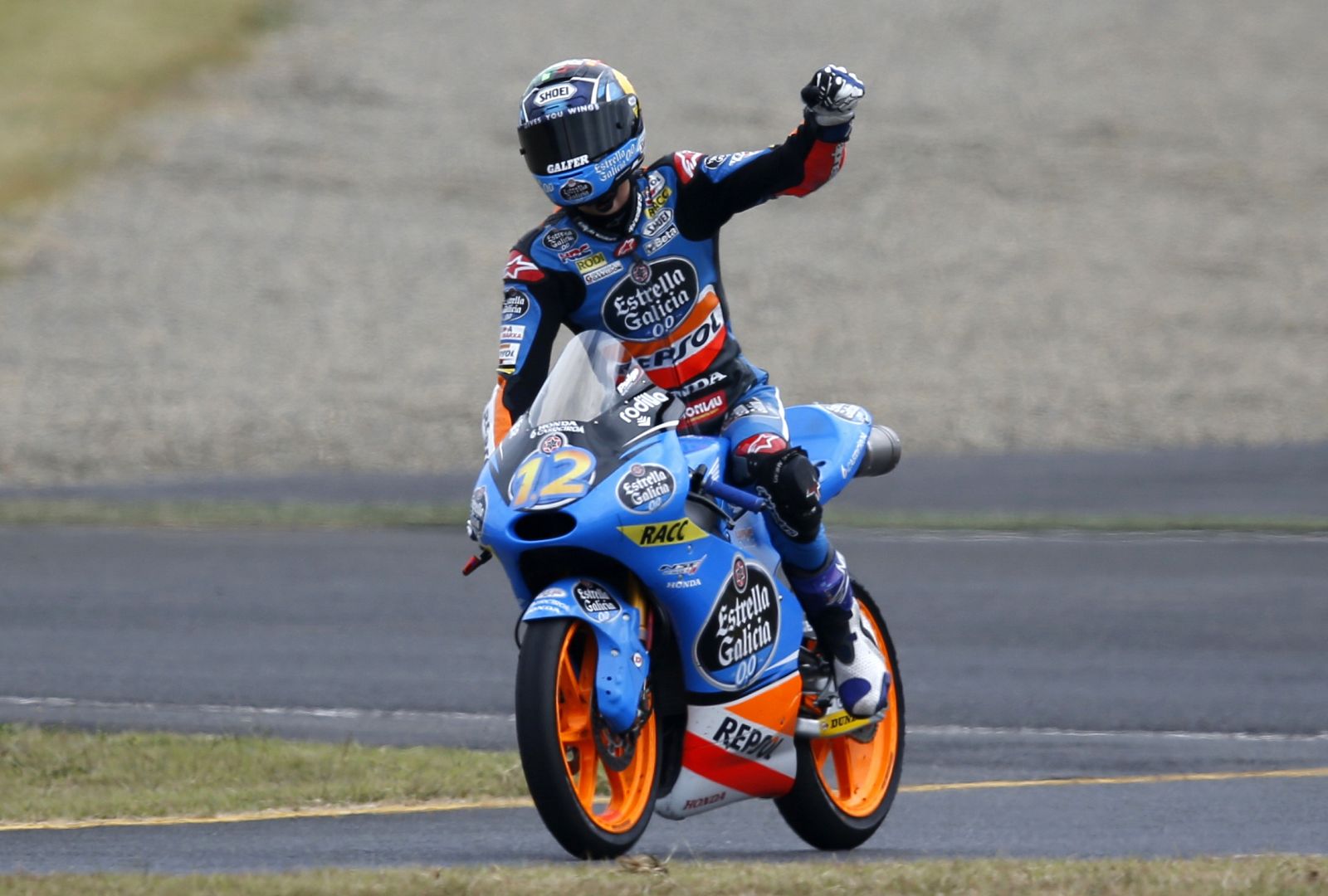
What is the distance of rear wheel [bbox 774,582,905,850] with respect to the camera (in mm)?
6754

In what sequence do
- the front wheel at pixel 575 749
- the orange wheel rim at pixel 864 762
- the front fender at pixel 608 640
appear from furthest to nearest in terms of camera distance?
the orange wheel rim at pixel 864 762
the front fender at pixel 608 640
the front wheel at pixel 575 749

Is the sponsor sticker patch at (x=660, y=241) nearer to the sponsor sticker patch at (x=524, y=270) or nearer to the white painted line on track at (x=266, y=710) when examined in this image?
the sponsor sticker patch at (x=524, y=270)

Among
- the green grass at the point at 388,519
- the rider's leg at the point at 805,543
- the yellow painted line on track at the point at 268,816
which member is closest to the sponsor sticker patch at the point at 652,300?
the rider's leg at the point at 805,543

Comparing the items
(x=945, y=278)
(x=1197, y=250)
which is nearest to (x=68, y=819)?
(x=945, y=278)

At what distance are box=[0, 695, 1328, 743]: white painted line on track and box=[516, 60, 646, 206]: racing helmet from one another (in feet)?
13.1

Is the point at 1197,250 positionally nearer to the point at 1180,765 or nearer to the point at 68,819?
the point at 1180,765

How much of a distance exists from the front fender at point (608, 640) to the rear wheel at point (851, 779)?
3.30ft

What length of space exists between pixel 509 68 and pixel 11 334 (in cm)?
1055

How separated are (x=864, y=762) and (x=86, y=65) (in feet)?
87.3

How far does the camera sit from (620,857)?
231 inches

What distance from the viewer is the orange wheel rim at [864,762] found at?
7.00 meters

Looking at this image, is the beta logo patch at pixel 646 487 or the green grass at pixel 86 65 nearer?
the beta logo patch at pixel 646 487

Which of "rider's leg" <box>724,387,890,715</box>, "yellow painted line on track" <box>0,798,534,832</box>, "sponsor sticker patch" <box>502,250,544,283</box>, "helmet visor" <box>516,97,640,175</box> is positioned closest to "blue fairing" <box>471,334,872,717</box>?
"rider's leg" <box>724,387,890,715</box>

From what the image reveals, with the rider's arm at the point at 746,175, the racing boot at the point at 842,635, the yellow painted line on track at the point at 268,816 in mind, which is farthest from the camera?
the yellow painted line on track at the point at 268,816
